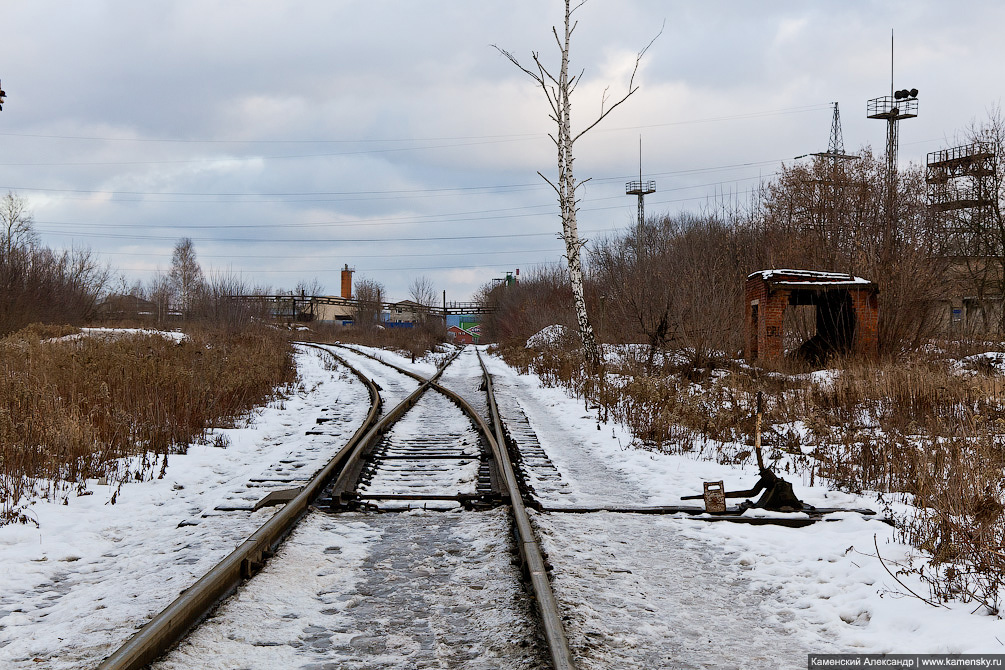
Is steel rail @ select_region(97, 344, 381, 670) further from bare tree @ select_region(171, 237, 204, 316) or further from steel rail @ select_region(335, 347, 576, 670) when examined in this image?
bare tree @ select_region(171, 237, 204, 316)

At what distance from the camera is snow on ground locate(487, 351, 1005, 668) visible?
3.62 meters

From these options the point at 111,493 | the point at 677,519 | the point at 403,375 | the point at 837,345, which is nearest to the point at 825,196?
the point at 837,345

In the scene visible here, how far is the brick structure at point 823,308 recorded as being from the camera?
54.3ft

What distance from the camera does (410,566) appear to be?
475cm

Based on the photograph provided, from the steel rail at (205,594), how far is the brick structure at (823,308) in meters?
13.5

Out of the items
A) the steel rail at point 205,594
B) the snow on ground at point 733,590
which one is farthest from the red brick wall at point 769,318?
the steel rail at point 205,594

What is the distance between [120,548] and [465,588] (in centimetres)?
273

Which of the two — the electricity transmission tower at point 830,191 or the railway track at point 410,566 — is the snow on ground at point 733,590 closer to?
the railway track at point 410,566

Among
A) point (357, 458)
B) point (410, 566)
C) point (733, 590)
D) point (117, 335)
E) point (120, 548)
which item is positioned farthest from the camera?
point (117, 335)

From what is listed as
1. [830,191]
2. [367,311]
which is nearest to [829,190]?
[830,191]

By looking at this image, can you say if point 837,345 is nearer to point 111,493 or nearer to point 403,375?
point 403,375

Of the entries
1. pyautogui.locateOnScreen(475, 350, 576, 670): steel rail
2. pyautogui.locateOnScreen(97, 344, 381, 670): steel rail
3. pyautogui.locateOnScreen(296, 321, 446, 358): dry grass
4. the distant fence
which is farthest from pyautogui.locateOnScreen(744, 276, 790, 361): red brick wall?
the distant fence

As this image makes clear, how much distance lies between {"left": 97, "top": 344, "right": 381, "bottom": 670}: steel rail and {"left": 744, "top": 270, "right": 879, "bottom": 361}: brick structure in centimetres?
1350

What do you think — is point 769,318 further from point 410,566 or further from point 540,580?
point 540,580
